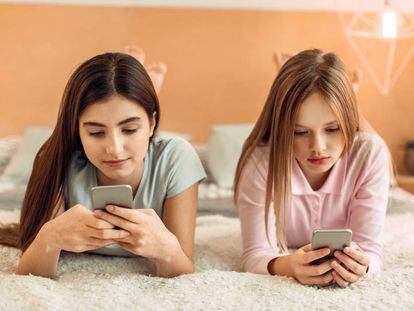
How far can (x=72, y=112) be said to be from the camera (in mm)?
1339

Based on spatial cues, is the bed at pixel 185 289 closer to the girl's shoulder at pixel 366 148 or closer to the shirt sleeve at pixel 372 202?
the shirt sleeve at pixel 372 202

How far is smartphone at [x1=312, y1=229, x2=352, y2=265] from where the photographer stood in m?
1.21

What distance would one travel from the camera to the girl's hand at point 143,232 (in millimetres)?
1221

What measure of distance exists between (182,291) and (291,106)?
48 centimetres

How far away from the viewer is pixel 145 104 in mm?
1354

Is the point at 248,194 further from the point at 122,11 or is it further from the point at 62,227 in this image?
the point at 122,11

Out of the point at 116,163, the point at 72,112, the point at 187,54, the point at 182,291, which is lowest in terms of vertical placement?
the point at 182,291

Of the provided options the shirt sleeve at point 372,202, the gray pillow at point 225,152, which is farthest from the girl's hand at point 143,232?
the gray pillow at point 225,152

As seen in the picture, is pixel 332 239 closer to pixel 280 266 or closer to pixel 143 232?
pixel 280 266

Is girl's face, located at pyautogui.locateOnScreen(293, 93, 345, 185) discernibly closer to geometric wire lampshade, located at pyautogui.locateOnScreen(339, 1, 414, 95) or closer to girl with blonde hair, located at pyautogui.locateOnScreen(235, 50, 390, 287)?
girl with blonde hair, located at pyautogui.locateOnScreen(235, 50, 390, 287)

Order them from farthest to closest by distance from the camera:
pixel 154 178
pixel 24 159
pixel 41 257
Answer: pixel 24 159
pixel 154 178
pixel 41 257

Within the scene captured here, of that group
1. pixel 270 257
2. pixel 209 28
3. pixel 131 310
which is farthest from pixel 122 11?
pixel 131 310

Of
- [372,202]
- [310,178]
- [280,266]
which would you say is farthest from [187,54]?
[280,266]

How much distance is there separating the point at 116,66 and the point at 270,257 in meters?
0.56
